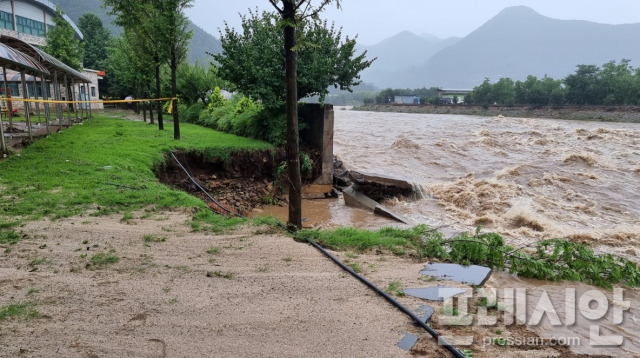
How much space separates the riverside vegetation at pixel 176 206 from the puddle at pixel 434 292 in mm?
1342

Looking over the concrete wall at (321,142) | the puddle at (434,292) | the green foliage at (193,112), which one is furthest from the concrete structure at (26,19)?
the puddle at (434,292)

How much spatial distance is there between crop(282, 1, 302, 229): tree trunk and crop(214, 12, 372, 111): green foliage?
7.50 meters

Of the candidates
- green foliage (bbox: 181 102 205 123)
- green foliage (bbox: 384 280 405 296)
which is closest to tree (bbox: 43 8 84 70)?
green foliage (bbox: 181 102 205 123)

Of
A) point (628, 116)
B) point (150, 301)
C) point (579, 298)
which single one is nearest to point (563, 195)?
point (579, 298)

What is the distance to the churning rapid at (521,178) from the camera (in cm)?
1068

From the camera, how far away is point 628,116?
38.9 m

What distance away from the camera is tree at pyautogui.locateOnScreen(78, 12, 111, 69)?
49.8m

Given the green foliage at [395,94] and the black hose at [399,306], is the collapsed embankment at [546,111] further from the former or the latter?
the black hose at [399,306]

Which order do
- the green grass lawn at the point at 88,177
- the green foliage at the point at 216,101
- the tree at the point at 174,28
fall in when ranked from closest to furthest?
the green grass lawn at the point at 88,177 → the tree at the point at 174,28 → the green foliage at the point at 216,101

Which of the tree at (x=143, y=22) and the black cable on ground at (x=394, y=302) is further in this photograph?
the tree at (x=143, y=22)

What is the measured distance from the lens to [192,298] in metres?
4.09

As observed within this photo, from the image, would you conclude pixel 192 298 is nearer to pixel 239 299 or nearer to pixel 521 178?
pixel 239 299

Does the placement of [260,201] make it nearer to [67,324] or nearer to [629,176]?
[67,324]

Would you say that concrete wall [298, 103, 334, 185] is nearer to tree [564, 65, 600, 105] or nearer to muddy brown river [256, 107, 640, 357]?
muddy brown river [256, 107, 640, 357]
